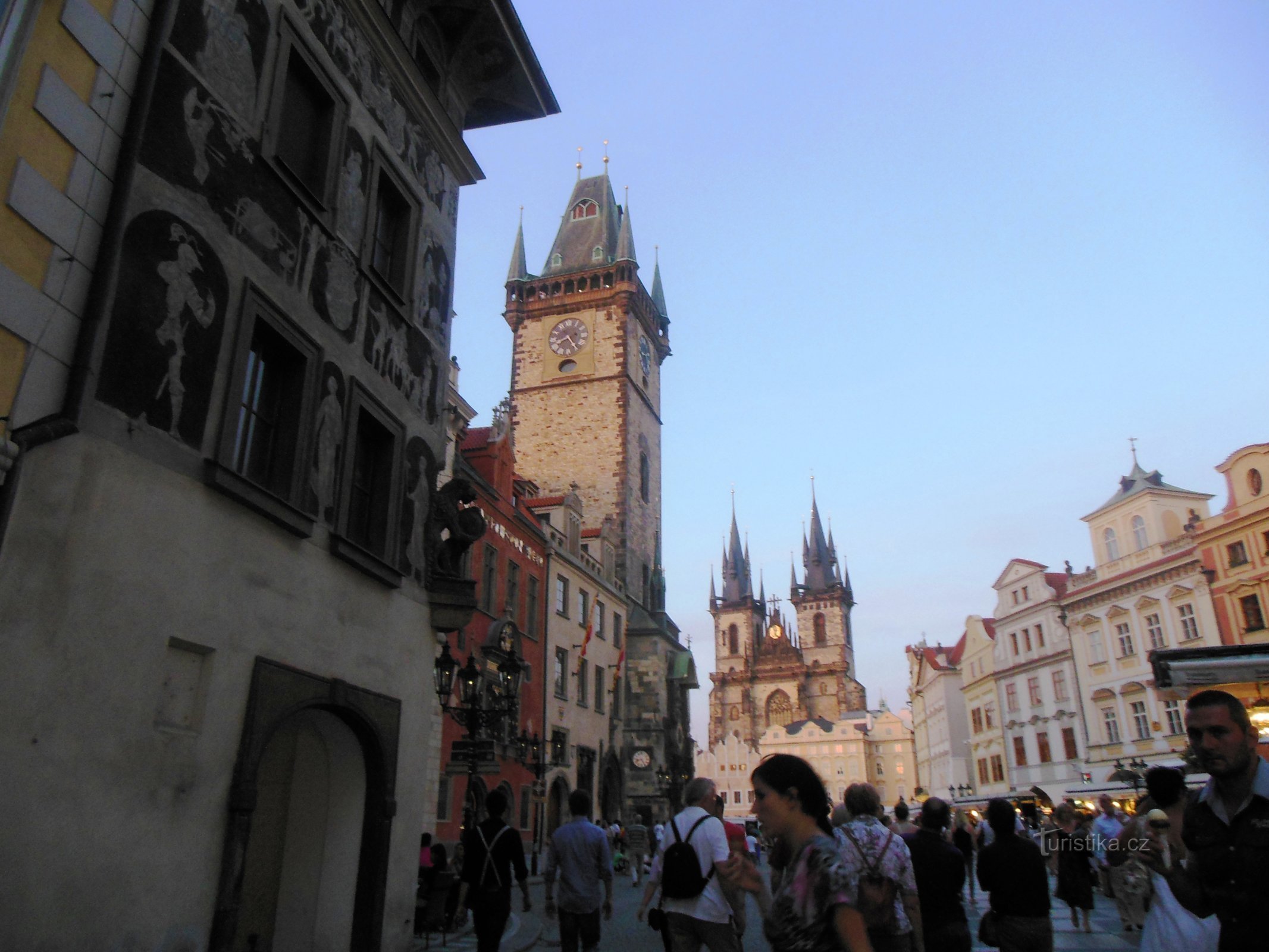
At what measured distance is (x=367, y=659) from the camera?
381 inches

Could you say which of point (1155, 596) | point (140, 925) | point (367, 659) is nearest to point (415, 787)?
point (367, 659)

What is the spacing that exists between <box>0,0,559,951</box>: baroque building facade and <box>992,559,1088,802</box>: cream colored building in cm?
3601

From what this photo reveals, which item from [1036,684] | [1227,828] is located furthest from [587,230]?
[1227,828]

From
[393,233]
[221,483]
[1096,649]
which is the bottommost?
[221,483]

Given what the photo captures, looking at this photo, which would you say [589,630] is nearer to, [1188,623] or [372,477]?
[1188,623]

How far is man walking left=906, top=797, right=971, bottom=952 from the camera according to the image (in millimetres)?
5934

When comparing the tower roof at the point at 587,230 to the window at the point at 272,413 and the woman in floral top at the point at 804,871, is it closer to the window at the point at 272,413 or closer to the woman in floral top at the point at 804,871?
the window at the point at 272,413

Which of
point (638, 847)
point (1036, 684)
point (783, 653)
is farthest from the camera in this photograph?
point (783, 653)

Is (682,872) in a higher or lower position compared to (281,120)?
lower

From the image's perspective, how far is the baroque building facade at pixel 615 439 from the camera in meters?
38.3

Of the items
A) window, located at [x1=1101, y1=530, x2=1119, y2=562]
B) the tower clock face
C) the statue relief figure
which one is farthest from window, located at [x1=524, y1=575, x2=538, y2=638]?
window, located at [x1=1101, y1=530, x2=1119, y2=562]

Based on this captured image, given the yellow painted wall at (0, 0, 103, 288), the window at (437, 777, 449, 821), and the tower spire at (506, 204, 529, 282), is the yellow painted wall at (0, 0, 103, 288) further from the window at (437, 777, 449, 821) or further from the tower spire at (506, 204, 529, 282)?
the tower spire at (506, 204, 529, 282)

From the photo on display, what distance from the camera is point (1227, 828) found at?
3350 millimetres

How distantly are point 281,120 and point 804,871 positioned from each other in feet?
28.4
